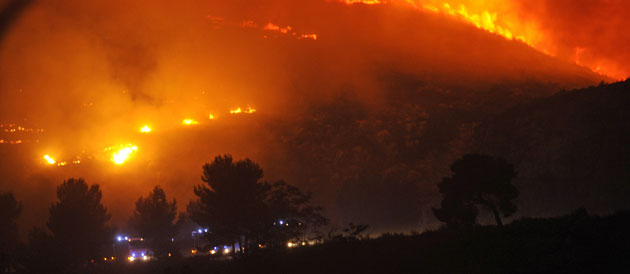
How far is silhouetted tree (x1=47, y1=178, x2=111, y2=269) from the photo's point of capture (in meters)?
55.8

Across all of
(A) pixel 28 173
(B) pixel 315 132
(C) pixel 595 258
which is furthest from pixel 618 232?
(A) pixel 28 173

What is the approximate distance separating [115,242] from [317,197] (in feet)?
83.4

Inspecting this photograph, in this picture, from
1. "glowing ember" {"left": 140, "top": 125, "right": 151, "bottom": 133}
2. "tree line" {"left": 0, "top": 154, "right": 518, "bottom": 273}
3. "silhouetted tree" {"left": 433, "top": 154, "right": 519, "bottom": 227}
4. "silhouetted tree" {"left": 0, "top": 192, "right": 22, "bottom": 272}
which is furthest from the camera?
"glowing ember" {"left": 140, "top": 125, "right": 151, "bottom": 133}

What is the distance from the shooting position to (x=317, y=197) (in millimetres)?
74000

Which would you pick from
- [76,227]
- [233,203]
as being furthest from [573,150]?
[76,227]

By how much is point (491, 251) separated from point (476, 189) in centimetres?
799

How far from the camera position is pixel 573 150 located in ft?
164

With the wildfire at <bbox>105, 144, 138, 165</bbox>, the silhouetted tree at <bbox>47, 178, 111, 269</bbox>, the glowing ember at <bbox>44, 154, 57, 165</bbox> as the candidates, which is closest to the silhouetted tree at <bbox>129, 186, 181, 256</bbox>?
the silhouetted tree at <bbox>47, 178, 111, 269</bbox>

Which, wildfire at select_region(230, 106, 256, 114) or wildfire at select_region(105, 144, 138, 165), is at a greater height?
wildfire at select_region(230, 106, 256, 114)

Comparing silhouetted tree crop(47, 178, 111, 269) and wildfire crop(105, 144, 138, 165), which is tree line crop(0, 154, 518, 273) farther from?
wildfire crop(105, 144, 138, 165)

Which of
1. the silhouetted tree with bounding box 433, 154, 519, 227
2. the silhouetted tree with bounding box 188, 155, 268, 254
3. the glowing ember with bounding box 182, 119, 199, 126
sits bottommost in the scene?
the silhouetted tree with bounding box 433, 154, 519, 227

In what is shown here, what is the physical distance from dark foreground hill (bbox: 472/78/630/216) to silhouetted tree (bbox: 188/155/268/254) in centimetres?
2188

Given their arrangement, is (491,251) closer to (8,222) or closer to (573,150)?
(573,150)

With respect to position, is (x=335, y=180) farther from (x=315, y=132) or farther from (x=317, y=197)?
(x=315, y=132)
